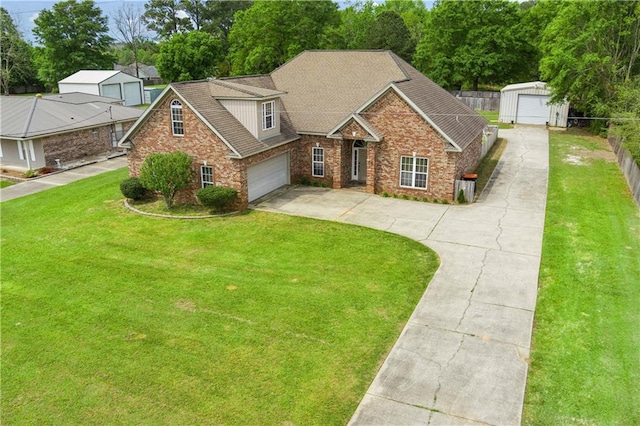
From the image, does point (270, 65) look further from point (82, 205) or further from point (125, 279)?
point (125, 279)

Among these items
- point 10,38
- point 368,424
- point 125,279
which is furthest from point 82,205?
point 10,38

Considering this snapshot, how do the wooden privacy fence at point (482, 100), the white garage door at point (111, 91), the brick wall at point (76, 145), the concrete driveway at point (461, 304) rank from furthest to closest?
the white garage door at point (111, 91)
the wooden privacy fence at point (482, 100)
the brick wall at point (76, 145)
the concrete driveway at point (461, 304)

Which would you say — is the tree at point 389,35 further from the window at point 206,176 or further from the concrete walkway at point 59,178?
the window at point 206,176

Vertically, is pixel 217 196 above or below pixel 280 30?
below

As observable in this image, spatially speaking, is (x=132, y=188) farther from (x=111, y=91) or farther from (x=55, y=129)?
(x=111, y=91)

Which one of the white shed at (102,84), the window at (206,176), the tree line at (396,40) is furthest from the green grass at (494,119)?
A: the white shed at (102,84)

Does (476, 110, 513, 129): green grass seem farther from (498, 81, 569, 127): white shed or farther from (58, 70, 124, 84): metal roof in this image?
(58, 70, 124, 84): metal roof

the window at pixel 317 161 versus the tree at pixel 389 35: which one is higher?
the tree at pixel 389 35

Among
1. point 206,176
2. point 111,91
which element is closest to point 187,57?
point 111,91
